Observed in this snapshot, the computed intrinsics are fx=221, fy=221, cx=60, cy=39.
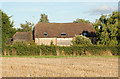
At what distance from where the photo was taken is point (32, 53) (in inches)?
1238

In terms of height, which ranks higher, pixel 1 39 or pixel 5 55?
pixel 1 39

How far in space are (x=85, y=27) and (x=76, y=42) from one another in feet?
65.1

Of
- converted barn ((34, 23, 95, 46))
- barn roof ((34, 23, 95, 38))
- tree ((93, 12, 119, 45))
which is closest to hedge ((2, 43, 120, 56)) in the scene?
tree ((93, 12, 119, 45))

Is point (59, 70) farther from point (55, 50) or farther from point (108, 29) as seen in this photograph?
point (108, 29)

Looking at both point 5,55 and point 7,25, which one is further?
point 7,25

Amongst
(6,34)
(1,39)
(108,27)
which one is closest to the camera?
(1,39)

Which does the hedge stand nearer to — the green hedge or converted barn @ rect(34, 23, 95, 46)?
the green hedge

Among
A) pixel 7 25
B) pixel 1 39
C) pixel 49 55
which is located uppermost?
pixel 7 25

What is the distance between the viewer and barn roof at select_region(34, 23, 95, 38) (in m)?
55.9

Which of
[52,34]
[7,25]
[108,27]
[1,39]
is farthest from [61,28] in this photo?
[1,39]

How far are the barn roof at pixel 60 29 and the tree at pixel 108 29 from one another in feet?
41.0

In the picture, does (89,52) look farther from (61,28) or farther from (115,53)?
(61,28)

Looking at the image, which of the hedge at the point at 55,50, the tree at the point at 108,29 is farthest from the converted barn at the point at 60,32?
the hedge at the point at 55,50

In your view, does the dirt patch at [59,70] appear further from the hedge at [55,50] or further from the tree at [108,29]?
the tree at [108,29]
